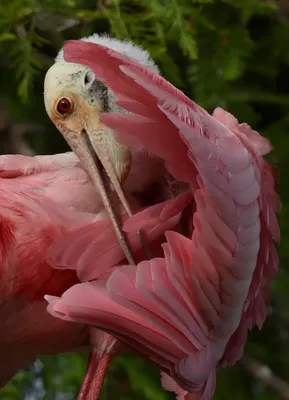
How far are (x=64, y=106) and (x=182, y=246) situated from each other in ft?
0.74

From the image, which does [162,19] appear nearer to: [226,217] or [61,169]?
[61,169]

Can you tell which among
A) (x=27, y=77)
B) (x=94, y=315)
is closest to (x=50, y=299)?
(x=94, y=315)

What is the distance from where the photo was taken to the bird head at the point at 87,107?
0.91 metres

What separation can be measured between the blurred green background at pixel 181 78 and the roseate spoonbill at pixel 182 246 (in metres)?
0.38

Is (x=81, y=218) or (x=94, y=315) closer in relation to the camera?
(x=94, y=315)

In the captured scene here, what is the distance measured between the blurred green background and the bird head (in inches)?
9.8

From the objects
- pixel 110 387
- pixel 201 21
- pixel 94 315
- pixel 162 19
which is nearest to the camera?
pixel 94 315

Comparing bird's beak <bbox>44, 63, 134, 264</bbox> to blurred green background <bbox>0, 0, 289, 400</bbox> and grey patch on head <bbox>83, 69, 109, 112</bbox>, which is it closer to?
grey patch on head <bbox>83, 69, 109, 112</bbox>

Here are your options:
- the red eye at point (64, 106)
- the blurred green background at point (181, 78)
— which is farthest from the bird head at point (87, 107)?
the blurred green background at point (181, 78)

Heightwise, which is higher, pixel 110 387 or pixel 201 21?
pixel 201 21

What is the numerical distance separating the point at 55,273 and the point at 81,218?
0.19ft

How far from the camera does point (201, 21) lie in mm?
1300


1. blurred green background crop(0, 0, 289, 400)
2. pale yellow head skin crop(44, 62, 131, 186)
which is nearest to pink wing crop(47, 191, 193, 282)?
pale yellow head skin crop(44, 62, 131, 186)

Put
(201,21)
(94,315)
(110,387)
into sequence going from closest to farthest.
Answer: (94,315), (201,21), (110,387)
